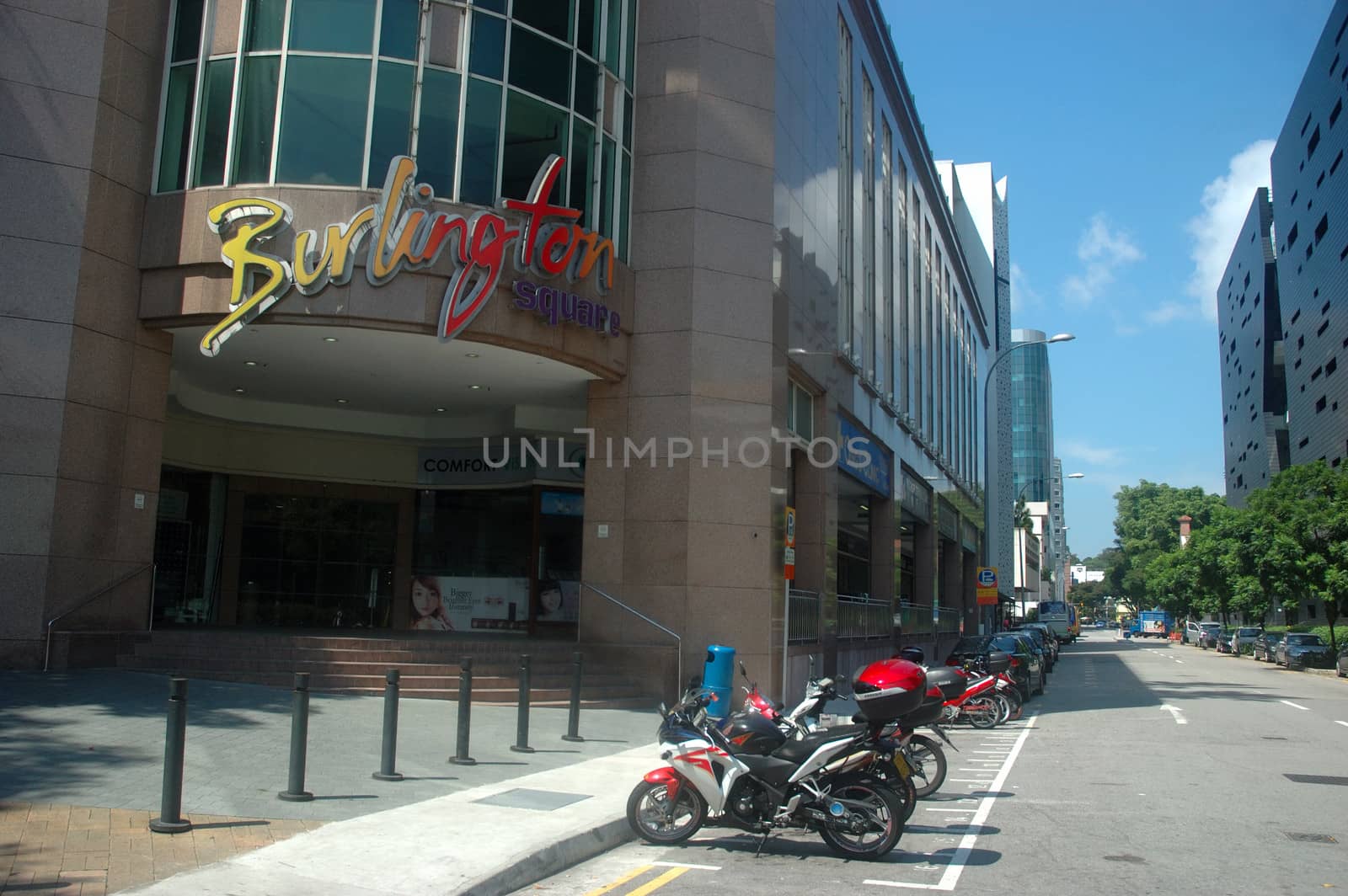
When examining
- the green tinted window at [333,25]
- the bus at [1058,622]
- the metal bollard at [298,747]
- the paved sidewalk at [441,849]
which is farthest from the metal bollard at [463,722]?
the bus at [1058,622]

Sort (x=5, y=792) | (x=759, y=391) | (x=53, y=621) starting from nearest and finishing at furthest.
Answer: (x=5, y=792) < (x=53, y=621) < (x=759, y=391)

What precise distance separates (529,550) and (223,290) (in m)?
10.7

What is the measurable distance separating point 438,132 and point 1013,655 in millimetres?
16207

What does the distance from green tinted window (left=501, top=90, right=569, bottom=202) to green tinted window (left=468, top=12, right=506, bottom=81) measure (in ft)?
1.57

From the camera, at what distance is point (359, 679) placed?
15914mm

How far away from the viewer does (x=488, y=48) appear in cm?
1802

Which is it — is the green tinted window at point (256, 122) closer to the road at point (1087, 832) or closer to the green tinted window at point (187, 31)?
the green tinted window at point (187, 31)

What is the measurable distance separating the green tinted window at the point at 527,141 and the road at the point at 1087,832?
11.2 m

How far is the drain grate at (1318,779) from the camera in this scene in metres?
12.2

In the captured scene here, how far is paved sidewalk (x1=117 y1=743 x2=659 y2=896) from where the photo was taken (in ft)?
22.1

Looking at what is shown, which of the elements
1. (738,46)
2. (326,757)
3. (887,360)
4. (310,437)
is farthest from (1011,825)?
(887,360)

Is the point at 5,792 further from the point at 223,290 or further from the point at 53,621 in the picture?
the point at 223,290

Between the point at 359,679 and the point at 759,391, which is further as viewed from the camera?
the point at 759,391

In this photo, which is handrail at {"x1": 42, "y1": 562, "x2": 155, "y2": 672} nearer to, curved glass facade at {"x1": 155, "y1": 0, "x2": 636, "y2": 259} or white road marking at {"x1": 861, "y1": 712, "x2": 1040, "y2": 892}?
curved glass facade at {"x1": 155, "y1": 0, "x2": 636, "y2": 259}
